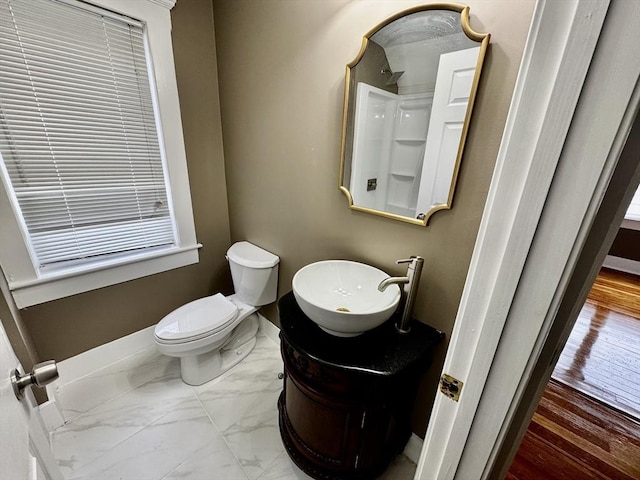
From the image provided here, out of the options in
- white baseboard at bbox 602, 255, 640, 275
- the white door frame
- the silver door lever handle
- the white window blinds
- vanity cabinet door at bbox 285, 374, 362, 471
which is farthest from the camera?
white baseboard at bbox 602, 255, 640, 275

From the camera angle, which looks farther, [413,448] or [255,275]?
[255,275]

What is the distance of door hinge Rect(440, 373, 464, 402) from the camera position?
0.58 m

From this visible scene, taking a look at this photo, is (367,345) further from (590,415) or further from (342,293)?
(590,415)

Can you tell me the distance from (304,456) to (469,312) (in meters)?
1.07

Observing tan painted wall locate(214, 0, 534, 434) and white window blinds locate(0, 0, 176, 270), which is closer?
tan painted wall locate(214, 0, 534, 434)

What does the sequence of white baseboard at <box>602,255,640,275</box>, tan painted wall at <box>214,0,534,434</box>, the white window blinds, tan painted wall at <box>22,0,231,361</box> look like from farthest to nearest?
white baseboard at <box>602,255,640,275</box> → tan painted wall at <box>22,0,231,361</box> → the white window blinds → tan painted wall at <box>214,0,534,434</box>

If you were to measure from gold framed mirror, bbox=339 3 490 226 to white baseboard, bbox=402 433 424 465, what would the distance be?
1.06 m

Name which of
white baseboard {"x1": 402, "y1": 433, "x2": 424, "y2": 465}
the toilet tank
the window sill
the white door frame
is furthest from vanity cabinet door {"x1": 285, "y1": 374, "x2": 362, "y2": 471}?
the window sill

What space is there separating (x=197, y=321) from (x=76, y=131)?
1191mm

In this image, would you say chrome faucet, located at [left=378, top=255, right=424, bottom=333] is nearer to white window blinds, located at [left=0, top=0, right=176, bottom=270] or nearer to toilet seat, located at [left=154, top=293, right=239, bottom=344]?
toilet seat, located at [left=154, top=293, right=239, bottom=344]

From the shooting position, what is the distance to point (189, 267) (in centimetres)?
195

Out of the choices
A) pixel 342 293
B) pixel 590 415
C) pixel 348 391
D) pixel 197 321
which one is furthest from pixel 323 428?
pixel 590 415

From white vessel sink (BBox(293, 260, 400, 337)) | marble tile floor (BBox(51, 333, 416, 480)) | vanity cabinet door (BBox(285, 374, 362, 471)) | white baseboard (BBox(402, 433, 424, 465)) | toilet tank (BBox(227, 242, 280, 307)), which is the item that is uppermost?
white vessel sink (BBox(293, 260, 400, 337))

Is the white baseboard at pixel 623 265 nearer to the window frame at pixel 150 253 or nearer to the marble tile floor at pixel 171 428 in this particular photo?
the marble tile floor at pixel 171 428
